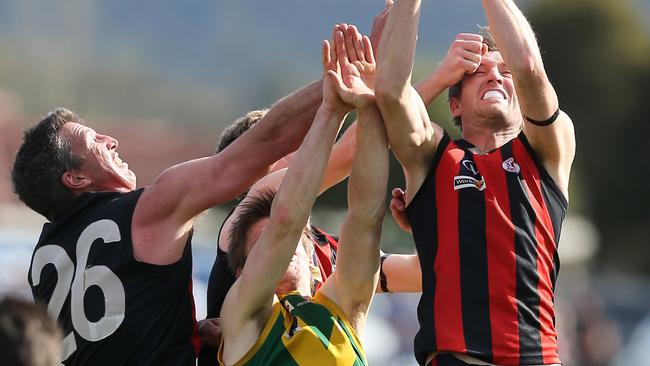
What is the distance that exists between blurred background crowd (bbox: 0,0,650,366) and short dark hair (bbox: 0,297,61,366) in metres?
0.31

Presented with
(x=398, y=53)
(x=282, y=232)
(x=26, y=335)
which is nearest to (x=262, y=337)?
(x=282, y=232)

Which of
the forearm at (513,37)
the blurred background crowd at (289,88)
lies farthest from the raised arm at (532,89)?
the blurred background crowd at (289,88)

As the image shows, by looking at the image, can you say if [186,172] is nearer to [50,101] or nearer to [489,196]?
[489,196]

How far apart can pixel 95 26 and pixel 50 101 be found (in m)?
48.6

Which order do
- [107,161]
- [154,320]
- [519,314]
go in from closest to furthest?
[519,314] → [154,320] → [107,161]

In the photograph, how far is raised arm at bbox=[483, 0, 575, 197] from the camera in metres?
5.84

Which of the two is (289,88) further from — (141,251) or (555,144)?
(555,144)

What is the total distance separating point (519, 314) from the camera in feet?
18.9

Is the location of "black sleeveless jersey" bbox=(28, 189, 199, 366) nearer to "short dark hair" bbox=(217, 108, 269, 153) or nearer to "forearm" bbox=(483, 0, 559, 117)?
"short dark hair" bbox=(217, 108, 269, 153)

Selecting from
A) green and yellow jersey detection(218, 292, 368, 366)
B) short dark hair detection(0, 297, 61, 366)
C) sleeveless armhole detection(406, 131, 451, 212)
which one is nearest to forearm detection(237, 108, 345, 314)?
green and yellow jersey detection(218, 292, 368, 366)

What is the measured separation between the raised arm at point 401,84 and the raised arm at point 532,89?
1.37 ft

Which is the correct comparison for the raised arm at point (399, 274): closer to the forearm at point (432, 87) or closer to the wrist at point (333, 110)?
the forearm at point (432, 87)

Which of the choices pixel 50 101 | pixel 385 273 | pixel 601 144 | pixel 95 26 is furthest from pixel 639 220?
pixel 95 26

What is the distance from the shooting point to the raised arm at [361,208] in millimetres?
5965
